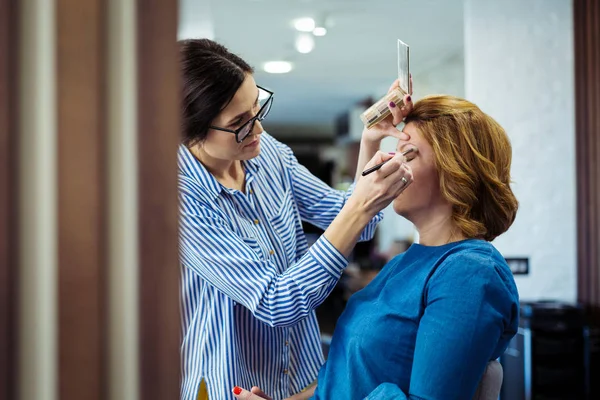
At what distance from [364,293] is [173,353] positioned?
1.02 meters

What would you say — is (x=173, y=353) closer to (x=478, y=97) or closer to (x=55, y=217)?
(x=55, y=217)

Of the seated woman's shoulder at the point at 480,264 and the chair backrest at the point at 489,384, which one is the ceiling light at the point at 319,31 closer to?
the seated woman's shoulder at the point at 480,264

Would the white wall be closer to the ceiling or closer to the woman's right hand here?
the ceiling

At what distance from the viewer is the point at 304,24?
→ 4.56 m

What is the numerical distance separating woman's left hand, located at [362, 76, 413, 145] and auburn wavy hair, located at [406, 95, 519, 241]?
0.05m

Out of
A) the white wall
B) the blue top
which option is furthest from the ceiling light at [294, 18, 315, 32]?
the blue top

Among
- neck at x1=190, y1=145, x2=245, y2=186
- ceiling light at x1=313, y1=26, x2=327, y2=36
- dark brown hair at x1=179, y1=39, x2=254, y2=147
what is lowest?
neck at x1=190, y1=145, x2=245, y2=186

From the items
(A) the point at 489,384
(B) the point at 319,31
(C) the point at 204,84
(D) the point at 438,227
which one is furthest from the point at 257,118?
(B) the point at 319,31

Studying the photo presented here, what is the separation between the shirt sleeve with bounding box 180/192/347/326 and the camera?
4.09 feet

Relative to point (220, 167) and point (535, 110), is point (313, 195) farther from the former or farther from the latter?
point (535, 110)

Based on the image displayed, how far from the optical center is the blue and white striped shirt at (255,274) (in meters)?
1.26

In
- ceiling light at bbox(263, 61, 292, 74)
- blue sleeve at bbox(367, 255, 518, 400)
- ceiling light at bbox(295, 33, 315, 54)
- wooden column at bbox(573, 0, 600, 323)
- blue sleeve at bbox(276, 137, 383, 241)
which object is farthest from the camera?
ceiling light at bbox(263, 61, 292, 74)

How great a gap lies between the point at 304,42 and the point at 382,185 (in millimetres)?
3913

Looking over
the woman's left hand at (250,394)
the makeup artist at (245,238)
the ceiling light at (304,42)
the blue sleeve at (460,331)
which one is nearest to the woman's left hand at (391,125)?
the makeup artist at (245,238)
